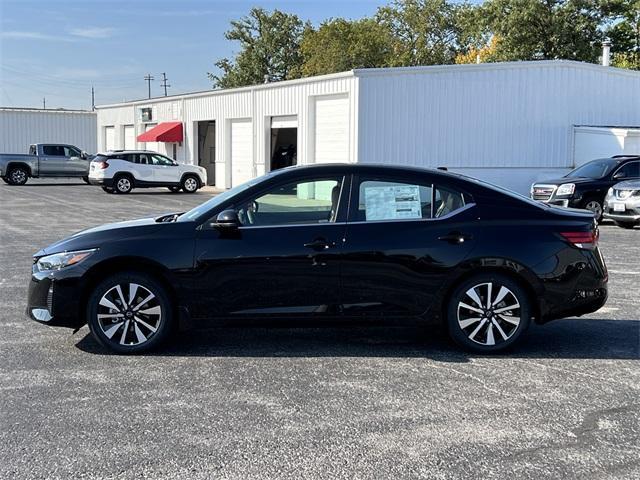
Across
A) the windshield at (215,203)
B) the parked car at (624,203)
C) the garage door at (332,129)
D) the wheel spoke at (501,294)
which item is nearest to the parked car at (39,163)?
the garage door at (332,129)

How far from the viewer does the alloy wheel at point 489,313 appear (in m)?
5.76

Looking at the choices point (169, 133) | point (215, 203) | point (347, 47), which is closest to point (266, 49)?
point (347, 47)

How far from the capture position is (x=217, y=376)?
5.22 m

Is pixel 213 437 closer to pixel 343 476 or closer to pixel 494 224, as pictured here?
pixel 343 476

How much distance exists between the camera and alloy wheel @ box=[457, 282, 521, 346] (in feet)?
18.9

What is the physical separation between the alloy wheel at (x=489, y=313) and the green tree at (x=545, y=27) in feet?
127

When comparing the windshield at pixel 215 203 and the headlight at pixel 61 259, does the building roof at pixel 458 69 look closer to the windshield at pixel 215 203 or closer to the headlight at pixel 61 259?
the windshield at pixel 215 203

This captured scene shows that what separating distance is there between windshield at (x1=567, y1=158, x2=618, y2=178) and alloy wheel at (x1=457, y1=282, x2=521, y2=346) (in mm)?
12985

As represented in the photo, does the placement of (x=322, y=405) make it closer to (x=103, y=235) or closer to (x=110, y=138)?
(x=103, y=235)

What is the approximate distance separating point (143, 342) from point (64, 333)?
1.16 meters

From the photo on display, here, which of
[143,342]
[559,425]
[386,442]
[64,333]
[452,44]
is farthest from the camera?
[452,44]

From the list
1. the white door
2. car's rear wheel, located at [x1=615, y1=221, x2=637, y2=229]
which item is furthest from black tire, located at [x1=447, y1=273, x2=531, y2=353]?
the white door

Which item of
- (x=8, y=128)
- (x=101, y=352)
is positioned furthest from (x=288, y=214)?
(x=8, y=128)

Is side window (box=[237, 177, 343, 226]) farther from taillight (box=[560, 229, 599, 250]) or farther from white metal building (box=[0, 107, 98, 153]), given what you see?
white metal building (box=[0, 107, 98, 153])
